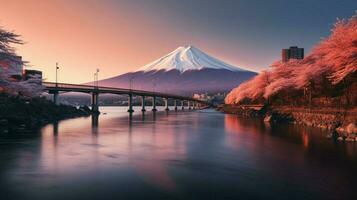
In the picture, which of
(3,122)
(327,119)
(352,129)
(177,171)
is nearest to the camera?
(177,171)

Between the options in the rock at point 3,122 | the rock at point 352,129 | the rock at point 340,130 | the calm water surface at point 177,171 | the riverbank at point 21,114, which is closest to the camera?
the calm water surface at point 177,171

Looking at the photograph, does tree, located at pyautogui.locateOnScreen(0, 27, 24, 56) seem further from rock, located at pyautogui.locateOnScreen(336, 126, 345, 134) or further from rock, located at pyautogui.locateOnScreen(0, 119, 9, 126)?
rock, located at pyautogui.locateOnScreen(336, 126, 345, 134)

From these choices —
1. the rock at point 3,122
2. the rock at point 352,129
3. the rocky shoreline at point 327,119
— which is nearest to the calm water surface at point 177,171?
the rock at point 352,129

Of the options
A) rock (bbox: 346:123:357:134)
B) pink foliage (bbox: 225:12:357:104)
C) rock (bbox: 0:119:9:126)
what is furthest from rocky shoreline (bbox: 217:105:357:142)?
rock (bbox: 0:119:9:126)

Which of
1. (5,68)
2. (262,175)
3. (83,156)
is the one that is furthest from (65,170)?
(5,68)

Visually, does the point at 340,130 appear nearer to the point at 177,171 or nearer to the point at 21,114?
the point at 177,171

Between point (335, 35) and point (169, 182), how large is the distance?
33.5 metres

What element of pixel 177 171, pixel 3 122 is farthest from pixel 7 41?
pixel 177 171

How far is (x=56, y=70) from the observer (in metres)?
76.1

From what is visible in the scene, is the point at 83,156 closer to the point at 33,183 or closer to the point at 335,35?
the point at 33,183

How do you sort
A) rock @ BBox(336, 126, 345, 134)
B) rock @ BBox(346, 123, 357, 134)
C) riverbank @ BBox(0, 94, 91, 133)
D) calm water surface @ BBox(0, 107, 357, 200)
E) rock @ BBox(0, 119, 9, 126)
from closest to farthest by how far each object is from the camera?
1. calm water surface @ BBox(0, 107, 357, 200)
2. rock @ BBox(346, 123, 357, 134)
3. rock @ BBox(336, 126, 345, 134)
4. rock @ BBox(0, 119, 9, 126)
5. riverbank @ BBox(0, 94, 91, 133)

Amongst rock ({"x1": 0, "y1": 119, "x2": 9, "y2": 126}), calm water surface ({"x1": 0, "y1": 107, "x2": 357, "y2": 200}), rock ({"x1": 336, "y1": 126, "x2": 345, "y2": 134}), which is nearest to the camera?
calm water surface ({"x1": 0, "y1": 107, "x2": 357, "y2": 200})

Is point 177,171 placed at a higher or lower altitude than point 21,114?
lower

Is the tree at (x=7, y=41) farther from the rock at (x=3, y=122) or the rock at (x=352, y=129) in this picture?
the rock at (x=352, y=129)
